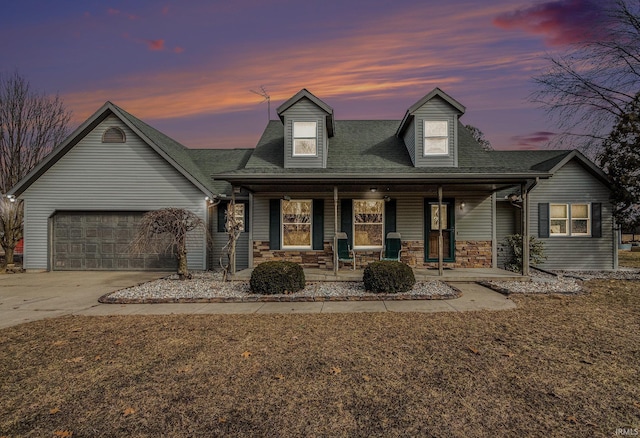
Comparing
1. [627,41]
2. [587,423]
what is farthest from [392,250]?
[627,41]

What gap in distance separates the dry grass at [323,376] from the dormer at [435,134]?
6.36 m

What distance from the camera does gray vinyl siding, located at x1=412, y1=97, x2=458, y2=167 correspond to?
10.8 meters

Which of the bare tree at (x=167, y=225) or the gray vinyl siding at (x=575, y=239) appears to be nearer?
the bare tree at (x=167, y=225)

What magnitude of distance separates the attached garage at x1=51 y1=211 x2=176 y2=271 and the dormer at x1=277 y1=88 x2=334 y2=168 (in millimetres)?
5772

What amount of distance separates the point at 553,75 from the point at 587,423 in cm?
1516

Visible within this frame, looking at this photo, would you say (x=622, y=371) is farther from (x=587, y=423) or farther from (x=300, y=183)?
(x=300, y=183)

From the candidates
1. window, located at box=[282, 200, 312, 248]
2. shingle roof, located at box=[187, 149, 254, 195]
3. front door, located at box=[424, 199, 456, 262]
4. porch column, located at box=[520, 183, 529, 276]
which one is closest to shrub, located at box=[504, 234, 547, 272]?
porch column, located at box=[520, 183, 529, 276]

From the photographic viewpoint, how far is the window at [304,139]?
11.0 m

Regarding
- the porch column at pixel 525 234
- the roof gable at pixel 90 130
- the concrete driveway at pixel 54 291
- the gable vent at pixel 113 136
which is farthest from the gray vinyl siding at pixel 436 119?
the gable vent at pixel 113 136

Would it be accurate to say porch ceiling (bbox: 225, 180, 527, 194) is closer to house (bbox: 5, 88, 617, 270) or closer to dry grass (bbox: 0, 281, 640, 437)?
house (bbox: 5, 88, 617, 270)

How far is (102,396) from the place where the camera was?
3184mm

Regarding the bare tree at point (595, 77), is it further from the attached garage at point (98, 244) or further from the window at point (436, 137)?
the attached garage at point (98, 244)

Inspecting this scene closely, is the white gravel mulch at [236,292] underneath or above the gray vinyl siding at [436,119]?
underneath

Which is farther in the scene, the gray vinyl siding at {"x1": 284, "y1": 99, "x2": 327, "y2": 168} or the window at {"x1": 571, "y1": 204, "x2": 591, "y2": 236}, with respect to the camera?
the window at {"x1": 571, "y1": 204, "x2": 591, "y2": 236}
